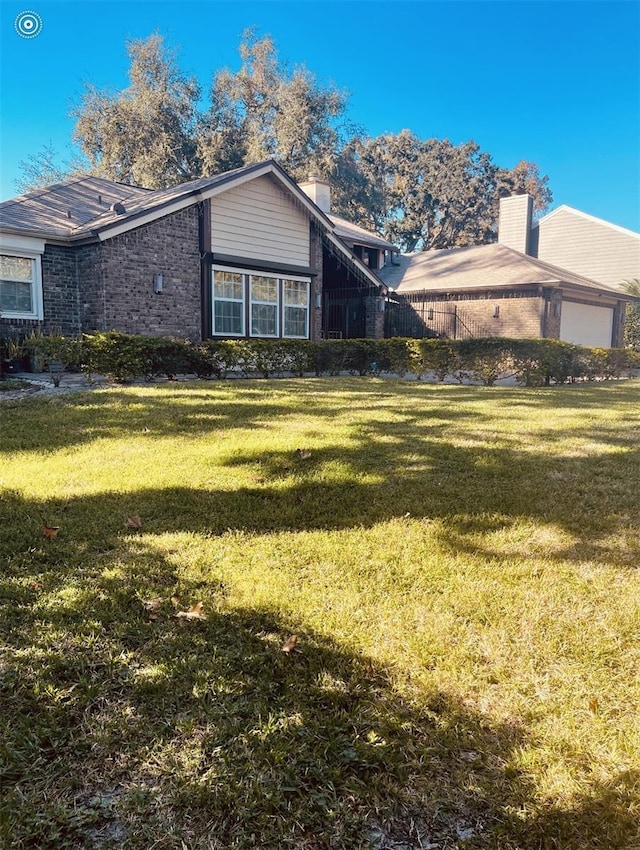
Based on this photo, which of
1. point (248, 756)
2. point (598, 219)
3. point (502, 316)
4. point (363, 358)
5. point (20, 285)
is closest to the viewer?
point (248, 756)

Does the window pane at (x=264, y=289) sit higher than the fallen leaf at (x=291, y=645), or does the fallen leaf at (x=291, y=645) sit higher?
the window pane at (x=264, y=289)

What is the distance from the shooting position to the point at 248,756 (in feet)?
5.82

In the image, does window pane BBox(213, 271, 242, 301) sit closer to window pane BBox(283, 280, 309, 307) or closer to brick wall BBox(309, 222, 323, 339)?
window pane BBox(283, 280, 309, 307)

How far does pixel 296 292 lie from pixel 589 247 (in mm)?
19658

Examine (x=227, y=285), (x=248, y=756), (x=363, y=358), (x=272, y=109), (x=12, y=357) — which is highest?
(x=272, y=109)

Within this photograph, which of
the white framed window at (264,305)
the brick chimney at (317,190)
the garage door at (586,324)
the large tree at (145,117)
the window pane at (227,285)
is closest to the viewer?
the window pane at (227,285)

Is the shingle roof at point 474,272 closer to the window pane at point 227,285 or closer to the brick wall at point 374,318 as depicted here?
the brick wall at point 374,318

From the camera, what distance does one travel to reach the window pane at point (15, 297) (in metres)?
12.5

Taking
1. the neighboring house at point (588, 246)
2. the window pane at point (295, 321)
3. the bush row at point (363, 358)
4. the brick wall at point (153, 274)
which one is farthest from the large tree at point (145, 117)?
the bush row at point (363, 358)

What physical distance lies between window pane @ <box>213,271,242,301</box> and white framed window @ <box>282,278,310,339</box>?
5.03 feet

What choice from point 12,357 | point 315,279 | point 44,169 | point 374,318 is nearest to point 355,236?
point 374,318

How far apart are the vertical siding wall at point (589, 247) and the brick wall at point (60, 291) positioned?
25.1m

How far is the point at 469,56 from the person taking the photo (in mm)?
24625

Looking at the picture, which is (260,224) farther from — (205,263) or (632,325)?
(632,325)
